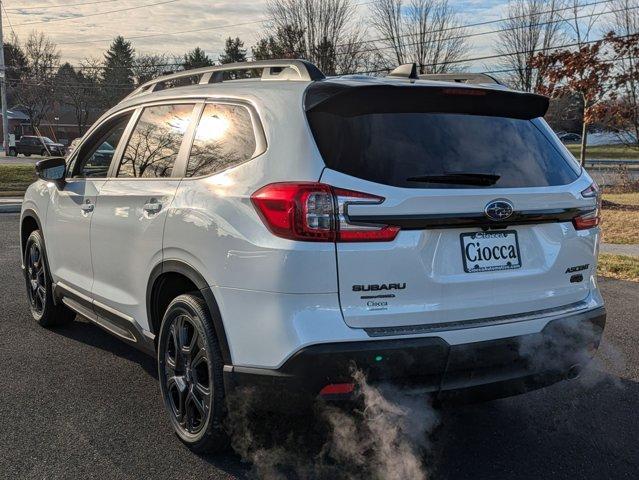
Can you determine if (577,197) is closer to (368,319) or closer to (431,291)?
(431,291)

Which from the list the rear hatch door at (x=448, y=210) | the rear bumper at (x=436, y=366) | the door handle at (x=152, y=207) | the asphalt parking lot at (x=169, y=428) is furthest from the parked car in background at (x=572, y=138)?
the door handle at (x=152, y=207)

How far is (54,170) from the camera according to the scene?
15.7 ft

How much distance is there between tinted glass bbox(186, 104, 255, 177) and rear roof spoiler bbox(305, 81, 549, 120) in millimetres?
387

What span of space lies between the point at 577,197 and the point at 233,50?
71459mm

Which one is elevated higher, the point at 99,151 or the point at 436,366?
the point at 99,151

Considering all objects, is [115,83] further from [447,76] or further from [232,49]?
[447,76]

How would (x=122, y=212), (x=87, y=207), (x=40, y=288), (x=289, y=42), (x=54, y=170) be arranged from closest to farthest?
(x=122, y=212) < (x=87, y=207) < (x=54, y=170) < (x=40, y=288) < (x=289, y=42)

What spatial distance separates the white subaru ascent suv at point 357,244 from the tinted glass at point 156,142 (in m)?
0.03

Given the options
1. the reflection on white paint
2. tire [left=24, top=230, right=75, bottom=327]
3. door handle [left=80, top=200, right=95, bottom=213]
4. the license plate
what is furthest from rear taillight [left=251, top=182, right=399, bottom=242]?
tire [left=24, top=230, right=75, bottom=327]

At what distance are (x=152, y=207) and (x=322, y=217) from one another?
1.29 m

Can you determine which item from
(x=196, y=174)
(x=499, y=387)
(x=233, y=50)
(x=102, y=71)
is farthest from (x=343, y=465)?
(x=233, y=50)

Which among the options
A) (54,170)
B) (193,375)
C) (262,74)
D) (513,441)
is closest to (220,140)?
(262,74)

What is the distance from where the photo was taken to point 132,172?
399 centimetres

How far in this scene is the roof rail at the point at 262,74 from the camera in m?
3.15
